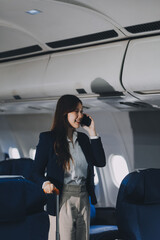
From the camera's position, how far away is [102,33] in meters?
3.89

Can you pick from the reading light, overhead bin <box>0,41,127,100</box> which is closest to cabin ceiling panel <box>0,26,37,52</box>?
overhead bin <box>0,41,127,100</box>

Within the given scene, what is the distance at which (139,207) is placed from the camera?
3.32 m

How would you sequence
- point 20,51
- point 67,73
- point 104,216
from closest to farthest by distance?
point 67,73 < point 20,51 < point 104,216

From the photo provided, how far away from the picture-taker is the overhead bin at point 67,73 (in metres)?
3.95

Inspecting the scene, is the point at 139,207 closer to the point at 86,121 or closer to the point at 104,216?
the point at 86,121

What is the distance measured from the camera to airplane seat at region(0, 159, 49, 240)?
260 centimetres

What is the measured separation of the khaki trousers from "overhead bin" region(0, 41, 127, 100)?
4.32ft

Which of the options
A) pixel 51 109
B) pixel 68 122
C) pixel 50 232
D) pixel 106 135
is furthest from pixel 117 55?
pixel 106 135

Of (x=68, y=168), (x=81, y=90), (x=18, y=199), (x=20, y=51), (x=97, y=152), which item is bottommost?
(x=18, y=199)

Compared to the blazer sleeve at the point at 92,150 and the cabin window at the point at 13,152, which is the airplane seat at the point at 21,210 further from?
the cabin window at the point at 13,152

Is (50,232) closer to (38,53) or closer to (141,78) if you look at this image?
(141,78)

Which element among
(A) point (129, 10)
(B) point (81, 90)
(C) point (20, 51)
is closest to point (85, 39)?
(B) point (81, 90)

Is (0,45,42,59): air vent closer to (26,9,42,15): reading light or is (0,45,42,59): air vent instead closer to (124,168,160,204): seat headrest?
(26,9,42,15): reading light

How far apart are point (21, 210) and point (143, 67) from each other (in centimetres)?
166
